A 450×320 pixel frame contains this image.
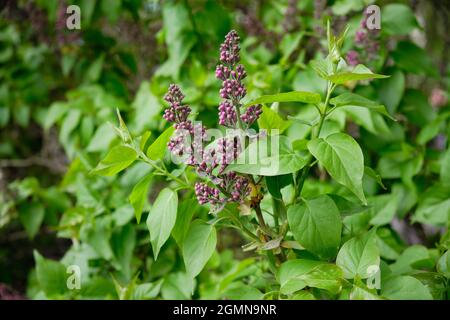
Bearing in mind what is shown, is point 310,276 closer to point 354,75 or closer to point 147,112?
point 354,75

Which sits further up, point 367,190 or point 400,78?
point 400,78

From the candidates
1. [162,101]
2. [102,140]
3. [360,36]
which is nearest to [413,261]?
[360,36]

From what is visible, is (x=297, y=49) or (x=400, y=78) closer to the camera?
(x=400, y=78)

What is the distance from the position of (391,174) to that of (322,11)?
19.1 inches

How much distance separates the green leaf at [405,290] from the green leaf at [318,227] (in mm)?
84

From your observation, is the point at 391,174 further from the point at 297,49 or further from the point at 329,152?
the point at 329,152

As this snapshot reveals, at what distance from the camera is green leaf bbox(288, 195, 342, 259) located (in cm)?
69

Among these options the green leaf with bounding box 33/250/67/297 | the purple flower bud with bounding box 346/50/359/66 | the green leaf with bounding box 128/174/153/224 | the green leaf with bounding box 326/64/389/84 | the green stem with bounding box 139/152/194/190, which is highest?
the purple flower bud with bounding box 346/50/359/66

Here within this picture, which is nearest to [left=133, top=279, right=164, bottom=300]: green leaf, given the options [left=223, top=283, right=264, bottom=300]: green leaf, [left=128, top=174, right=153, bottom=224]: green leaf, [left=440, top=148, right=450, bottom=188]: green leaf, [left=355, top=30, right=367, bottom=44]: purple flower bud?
[left=223, top=283, right=264, bottom=300]: green leaf

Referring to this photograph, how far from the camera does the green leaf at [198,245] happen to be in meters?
0.71

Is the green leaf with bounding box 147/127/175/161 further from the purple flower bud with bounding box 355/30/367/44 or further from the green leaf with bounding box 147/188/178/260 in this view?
the purple flower bud with bounding box 355/30/367/44

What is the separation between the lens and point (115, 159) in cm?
71

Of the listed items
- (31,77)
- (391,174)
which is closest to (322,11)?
(391,174)
